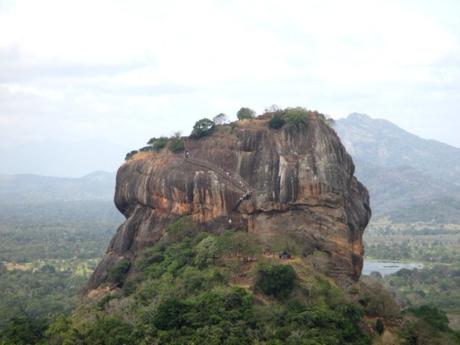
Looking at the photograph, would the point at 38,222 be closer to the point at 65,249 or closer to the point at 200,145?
the point at 65,249

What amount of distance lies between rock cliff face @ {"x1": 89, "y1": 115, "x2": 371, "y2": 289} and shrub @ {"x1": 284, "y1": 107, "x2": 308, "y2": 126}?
400 millimetres

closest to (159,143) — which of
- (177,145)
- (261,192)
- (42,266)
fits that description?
(177,145)

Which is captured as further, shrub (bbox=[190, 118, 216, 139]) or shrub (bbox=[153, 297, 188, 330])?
shrub (bbox=[190, 118, 216, 139])

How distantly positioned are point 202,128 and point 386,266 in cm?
7859

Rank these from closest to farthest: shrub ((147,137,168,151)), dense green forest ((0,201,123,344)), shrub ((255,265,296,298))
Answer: shrub ((255,265,296,298)), shrub ((147,137,168,151)), dense green forest ((0,201,123,344))

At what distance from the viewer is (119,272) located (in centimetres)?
4253

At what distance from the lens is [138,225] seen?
4475 centimetres

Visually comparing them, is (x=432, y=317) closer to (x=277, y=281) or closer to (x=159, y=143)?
(x=277, y=281)

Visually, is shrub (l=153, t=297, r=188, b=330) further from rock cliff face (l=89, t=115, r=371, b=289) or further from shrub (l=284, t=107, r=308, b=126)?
shrub (l=284, t=107, r=308, b=126)

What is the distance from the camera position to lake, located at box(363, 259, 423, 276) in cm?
10978

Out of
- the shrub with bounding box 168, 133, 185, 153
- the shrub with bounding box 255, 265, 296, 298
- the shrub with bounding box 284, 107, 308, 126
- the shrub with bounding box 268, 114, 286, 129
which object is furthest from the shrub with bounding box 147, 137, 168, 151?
the shrub with bounding box 255, 265, 296, 298

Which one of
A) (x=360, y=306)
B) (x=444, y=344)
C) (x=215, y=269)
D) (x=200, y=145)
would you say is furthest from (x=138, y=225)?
(x=444, y=344)

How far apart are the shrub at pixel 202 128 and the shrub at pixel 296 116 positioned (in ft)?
18.3

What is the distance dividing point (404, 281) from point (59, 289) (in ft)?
147
